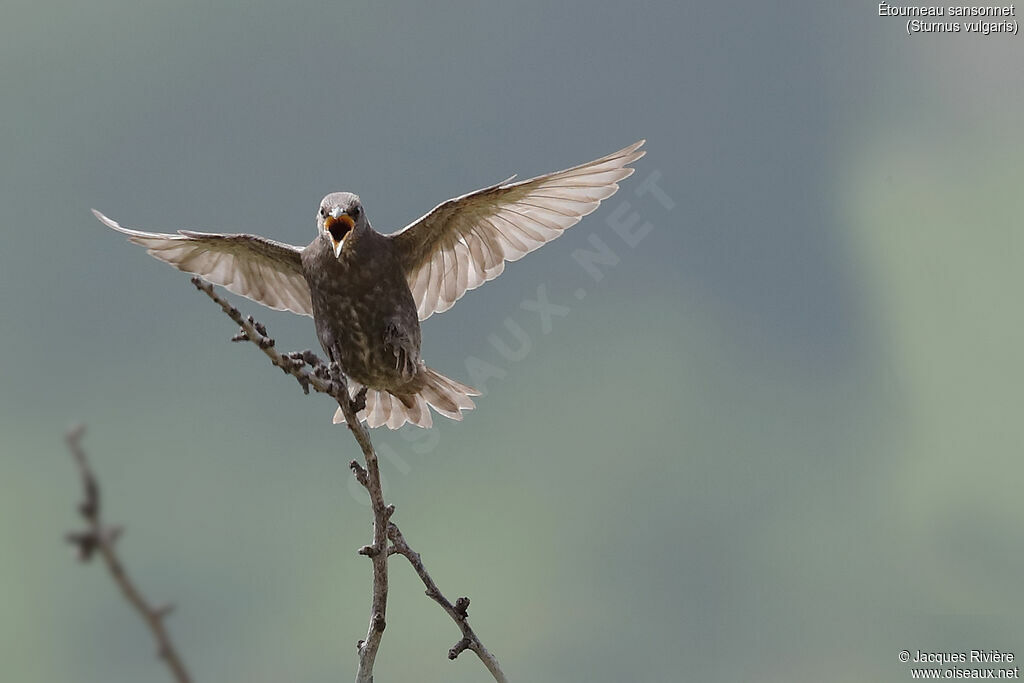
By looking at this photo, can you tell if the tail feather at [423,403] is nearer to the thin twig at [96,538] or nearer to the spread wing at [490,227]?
the spread wing at [490,227]

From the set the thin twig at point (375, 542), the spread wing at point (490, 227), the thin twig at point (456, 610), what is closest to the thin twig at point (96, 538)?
the thin twig at point (375, 542)

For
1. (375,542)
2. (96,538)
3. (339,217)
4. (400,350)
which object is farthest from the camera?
(400,350)

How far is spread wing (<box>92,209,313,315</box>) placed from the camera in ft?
20.4

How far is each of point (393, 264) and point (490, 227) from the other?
823 mm

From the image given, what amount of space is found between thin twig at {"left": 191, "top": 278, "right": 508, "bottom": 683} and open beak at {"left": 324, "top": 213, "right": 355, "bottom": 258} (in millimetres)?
1503

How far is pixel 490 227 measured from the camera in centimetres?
653

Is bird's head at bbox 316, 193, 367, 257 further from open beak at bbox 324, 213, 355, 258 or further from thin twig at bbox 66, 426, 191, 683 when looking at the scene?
thin twig at bbox 66, 426, 191, 683

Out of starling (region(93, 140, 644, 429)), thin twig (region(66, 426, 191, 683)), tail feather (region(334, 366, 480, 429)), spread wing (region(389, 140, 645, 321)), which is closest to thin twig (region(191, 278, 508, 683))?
starling (region(93, 140, 644, 429))

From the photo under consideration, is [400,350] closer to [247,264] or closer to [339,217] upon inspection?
[339,217]

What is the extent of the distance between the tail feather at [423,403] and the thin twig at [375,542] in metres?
1.92

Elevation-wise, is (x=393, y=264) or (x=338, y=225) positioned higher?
(x=338, y=225)

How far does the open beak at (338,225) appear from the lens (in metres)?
5.56

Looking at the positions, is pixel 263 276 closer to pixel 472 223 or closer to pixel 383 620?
pixel 472 223

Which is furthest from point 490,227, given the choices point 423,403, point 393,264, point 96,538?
point 96,538
